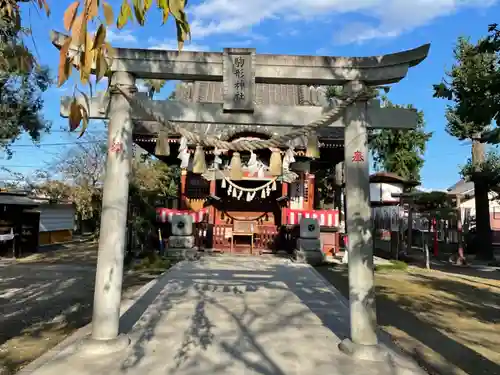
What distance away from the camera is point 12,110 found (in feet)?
45.1

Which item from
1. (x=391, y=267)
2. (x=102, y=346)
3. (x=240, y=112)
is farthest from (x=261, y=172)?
(x=102, y=346)

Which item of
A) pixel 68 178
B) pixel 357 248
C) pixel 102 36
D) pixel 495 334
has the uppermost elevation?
pixel 68 178

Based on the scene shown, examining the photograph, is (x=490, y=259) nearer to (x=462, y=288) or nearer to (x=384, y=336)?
(x=462, y=288)

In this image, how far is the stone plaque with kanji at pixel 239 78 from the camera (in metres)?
5.64

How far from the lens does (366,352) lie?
5.00 metres

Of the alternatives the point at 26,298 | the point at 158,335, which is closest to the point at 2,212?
the point at 26,298

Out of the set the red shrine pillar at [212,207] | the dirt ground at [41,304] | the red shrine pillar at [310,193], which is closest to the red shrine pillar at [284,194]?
the red shrine pillar at [310,193]

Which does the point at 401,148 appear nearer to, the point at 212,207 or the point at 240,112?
the point at 212,207

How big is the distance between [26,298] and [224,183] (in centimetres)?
785

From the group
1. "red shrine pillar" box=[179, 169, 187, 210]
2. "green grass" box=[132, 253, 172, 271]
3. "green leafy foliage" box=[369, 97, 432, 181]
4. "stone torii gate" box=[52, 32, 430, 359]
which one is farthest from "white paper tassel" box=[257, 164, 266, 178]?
"green leafy foliage" box=[369, 97, 432, 181]

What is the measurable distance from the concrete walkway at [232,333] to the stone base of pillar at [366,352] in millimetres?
98

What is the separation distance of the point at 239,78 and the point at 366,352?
3.69 m

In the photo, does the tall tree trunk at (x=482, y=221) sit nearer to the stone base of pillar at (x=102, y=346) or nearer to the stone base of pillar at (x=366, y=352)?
the stone base of pillar at (x=366, y=352)

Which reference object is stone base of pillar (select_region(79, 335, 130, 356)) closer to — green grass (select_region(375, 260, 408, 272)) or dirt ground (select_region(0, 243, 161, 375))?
dirt ground (select_region(0, 243, 161, 375))
